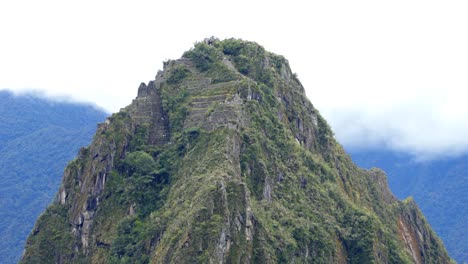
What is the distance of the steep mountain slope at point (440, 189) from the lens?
561ft

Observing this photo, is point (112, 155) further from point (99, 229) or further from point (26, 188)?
point (26, 188)

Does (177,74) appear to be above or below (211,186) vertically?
above

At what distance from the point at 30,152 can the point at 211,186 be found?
314 feet

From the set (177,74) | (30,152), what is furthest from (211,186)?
(30,152)

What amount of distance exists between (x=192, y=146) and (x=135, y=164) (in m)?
6.53

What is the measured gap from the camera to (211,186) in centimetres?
8731

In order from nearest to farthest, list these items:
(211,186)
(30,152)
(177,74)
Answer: (211,186) → (177,74) → (30,152)

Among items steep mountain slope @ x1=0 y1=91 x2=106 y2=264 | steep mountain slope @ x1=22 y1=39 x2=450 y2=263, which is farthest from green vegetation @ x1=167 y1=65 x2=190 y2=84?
steep mountain slope @ x1=0 y1=91 x2=106 y2=264

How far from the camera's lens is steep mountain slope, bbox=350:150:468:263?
6737 inches

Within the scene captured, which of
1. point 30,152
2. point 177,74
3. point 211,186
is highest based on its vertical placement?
point 30,152

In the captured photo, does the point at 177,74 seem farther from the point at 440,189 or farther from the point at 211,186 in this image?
the point at 440,189

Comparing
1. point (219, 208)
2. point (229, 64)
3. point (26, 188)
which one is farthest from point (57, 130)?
point (219, 208)

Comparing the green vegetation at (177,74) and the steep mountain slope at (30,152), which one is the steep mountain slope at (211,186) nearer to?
the green vegetation at (177,74)

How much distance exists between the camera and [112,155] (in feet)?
333
